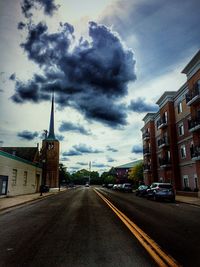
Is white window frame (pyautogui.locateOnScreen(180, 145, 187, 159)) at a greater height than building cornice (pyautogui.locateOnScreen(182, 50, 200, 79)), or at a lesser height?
lesser

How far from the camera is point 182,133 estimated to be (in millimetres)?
38438

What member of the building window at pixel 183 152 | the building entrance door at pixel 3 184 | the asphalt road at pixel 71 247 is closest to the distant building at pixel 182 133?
the building window at pixel 183 152

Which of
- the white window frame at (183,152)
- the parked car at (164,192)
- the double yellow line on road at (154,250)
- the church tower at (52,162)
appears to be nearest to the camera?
the double yellow line on road at (154,250)

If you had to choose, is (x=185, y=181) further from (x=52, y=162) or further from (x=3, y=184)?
(x=52, y=162)

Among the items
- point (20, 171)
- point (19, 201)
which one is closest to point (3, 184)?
point (20, 171)

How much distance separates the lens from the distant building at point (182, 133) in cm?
3106

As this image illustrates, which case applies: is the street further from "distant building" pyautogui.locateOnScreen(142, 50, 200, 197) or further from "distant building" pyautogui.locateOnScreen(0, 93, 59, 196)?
"distant building" pyautogui.locateOnScreen(142, 50, 200, 197)

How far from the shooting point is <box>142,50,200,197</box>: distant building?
1223 inches

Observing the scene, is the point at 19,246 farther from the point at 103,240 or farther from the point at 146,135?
the point at 146,135

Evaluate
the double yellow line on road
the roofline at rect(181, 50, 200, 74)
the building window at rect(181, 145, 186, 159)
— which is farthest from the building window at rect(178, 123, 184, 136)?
the double yellow line on road

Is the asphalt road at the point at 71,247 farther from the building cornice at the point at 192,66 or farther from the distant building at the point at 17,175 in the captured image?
the building cornice at the point at 192,66

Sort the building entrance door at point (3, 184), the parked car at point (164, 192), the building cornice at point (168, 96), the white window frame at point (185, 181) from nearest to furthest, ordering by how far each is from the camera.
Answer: the parked car at point (164, 192)
the building entrance door at point (3, 184)
the white window frame at point (185, 181)
the building cornice at point (168, 96)

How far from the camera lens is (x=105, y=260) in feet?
17.6

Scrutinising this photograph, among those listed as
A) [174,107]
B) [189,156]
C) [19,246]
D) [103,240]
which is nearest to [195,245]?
[103,240]
